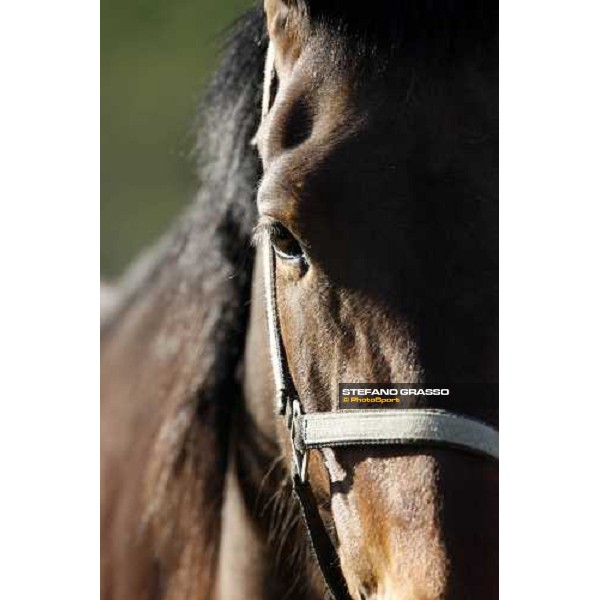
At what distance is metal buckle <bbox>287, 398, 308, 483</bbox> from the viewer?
1.01 metres

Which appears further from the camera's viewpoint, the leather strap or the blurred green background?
the blurred green background

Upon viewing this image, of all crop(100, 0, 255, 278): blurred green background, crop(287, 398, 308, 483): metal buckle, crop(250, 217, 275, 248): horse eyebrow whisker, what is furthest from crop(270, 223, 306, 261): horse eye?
crop(100, 0, 255, 278): blurred green background

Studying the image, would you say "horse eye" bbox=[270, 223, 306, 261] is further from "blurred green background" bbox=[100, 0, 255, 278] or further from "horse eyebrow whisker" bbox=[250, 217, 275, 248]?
"blurred green background" bbox=[100, 0, 255, 278]

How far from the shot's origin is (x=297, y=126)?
3.17ft

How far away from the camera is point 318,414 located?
0.98m

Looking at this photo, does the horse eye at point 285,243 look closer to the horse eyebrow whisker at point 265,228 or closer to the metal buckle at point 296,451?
the horse eyebrow whisker at point 265,228

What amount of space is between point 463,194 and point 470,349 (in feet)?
0.55

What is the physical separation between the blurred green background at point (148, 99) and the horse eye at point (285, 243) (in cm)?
37

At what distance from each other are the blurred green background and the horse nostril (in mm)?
372

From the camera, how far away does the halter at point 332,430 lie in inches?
36.4
